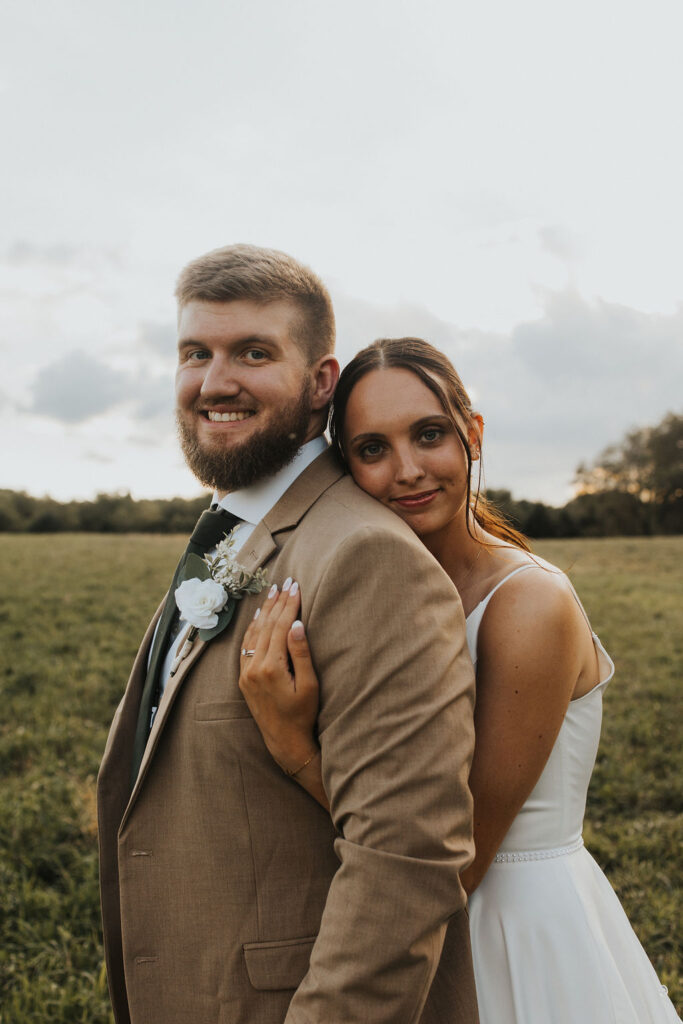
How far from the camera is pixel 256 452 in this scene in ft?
7.98

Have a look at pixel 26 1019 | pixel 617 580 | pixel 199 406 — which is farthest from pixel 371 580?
pixel 617 580

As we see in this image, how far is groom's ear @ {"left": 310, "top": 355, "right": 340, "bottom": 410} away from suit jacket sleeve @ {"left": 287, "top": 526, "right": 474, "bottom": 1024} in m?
0.89

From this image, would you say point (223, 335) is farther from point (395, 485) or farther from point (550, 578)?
point (550, 578)

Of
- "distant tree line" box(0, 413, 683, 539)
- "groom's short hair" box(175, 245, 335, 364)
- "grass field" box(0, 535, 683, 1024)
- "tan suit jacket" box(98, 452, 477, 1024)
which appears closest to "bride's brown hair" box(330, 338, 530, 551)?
"groom's short hair" box(175, 245, 335, 364)

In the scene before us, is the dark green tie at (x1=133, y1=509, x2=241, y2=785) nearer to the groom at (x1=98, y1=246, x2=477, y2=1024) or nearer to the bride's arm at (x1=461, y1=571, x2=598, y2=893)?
the groom at (x1=98, y1=246, x2=477, y2=1024)

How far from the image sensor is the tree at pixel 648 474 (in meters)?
42.3

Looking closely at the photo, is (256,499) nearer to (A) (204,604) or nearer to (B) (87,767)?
(A) (204,604)

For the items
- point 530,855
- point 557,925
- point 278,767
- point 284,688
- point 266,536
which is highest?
point 266,536

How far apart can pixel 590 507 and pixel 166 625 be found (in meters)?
41.4

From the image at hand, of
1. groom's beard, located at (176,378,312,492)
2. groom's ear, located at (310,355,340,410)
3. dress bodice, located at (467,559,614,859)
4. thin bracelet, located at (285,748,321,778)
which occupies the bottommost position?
dress bodice, located at (467,559,614,859)

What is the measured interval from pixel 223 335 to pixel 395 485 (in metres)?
0.74

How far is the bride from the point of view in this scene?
2.33 meters

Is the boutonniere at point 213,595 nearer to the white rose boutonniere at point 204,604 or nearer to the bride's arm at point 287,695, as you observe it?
the white rose boutonniere at point 204,604

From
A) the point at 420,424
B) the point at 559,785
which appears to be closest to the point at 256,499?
the point at 420,424
